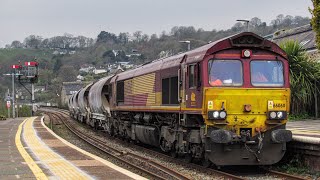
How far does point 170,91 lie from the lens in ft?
47.8

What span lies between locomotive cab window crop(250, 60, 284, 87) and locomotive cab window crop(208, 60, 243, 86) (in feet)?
1.22

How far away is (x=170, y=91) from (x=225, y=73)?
9.14 feet

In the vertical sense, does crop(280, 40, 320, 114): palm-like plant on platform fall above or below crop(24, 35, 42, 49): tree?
below

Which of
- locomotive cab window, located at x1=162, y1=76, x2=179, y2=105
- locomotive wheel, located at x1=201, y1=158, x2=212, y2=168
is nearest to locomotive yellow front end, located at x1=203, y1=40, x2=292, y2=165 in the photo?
locomotive wheel, located at x1=201, y1=158, x2=212, y2=168

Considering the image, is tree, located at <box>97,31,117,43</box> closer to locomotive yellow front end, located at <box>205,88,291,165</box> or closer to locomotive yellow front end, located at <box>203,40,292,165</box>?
locomotive yellow front end, located at <box>203,40,292,165</box>

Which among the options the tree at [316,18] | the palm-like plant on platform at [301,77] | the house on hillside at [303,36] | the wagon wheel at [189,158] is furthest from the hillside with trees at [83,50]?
the wagon wheel at [189,158]

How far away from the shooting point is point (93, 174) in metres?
10.7

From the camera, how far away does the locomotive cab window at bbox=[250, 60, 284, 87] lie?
12352 mm

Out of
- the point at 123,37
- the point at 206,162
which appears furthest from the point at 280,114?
the point at 123,37

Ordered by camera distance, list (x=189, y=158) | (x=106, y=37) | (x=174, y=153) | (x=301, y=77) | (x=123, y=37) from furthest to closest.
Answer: (x=106, y=37) < (x=123, y=37) < (x=301, y=77) < (x=174, y=153) < (x=189, y=158)

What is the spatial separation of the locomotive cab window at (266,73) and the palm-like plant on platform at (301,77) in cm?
1729

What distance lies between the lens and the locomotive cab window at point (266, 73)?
1235 centimetres

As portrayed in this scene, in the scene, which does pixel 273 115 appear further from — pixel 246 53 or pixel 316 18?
pixel 316 18

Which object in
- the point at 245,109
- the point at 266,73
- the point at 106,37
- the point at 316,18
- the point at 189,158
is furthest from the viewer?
the point at 106,37
